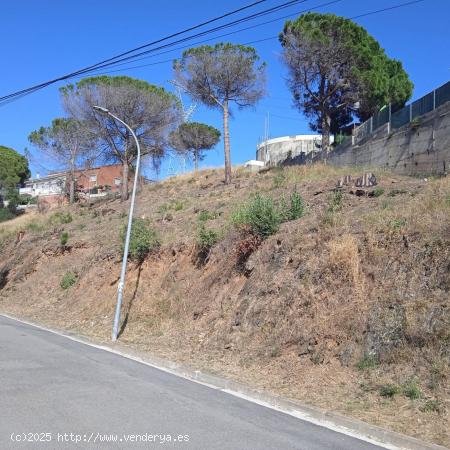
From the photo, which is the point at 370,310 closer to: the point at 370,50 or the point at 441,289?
the point at 441,289

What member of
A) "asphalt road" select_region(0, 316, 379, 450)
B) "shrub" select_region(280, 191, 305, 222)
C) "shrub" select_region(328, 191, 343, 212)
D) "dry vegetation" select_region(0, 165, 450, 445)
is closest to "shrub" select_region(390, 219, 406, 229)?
"dry vegetation" select_region(0, 165, 450, 445)

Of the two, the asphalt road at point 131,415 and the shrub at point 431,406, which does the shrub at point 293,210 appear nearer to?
the asphalt road at point 131,415

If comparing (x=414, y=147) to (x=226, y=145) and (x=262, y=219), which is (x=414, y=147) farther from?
(x=226, y=145)

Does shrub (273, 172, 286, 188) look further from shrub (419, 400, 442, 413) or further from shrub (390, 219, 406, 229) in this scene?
shrub (419, 400, 442, 413)

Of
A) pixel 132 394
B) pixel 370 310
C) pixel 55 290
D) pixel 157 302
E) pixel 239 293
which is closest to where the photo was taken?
pixel 132 394

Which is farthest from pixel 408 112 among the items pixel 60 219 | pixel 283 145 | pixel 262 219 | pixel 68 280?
pixel 283 145

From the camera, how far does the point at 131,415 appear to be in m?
6.63

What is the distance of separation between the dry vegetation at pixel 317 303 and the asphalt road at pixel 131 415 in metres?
1.17

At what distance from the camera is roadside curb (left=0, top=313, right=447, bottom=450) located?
6.18 m

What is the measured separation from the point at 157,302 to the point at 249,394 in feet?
30.2

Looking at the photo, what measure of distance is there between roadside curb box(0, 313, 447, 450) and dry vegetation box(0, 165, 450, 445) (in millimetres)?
278

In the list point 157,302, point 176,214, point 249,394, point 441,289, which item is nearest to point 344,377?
point 249,394

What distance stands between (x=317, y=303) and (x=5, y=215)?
53.7 m

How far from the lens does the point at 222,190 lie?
29.1m
